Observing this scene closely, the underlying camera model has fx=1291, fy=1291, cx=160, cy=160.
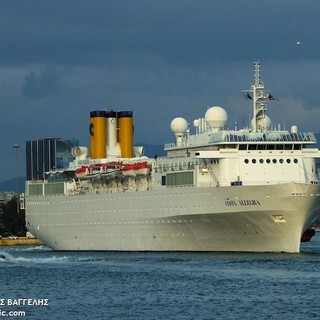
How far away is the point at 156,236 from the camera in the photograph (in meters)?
86.8

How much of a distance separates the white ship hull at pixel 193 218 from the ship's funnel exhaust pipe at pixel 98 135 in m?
5.19

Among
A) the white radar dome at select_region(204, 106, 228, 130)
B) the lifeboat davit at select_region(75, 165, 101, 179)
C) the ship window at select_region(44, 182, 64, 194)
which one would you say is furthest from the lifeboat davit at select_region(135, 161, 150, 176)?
the ship window at select_region(44, 182, 64, 194)

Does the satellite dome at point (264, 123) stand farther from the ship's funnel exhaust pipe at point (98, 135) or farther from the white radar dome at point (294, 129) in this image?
the ship's funnel exhaust pipe at point (98, 135)

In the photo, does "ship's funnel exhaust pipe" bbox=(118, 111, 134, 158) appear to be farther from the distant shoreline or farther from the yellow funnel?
the distant shoreline

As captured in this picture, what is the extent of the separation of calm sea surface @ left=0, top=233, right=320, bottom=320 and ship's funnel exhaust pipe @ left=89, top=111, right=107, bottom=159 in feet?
63.9

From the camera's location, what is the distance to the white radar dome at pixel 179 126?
9175cm

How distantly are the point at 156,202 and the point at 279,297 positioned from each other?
A: 29.4m

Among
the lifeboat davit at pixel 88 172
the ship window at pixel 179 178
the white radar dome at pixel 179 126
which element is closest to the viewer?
the ship window at pixel 179 178

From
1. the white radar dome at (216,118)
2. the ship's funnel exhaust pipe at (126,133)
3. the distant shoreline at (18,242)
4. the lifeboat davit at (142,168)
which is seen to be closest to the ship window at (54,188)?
the ship's funnel exhaust pipe at (126,133)

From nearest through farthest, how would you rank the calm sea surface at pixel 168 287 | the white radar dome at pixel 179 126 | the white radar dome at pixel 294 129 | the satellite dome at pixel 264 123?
the calm sea surface at pixel 168 287
the white radar dome at pixel 294 129
the satellite dome at pixel 264 123
the white radar dome at pixel 179 126

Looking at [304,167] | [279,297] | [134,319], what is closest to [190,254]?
[304,167]

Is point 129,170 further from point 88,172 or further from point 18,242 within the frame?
point 18,242

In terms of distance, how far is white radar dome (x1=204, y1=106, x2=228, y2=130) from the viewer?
85.6 m

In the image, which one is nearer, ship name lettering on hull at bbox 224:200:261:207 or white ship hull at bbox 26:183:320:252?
white ship hull at bbox 26:183:320:252
